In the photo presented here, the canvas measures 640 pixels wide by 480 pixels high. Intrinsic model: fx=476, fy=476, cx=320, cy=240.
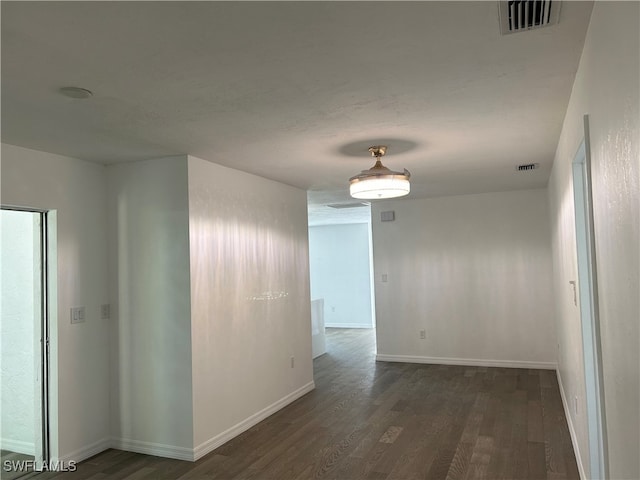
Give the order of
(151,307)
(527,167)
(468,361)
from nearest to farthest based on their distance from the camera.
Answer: (151,307) → (527,167) → (468,361)

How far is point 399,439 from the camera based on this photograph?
3941mm

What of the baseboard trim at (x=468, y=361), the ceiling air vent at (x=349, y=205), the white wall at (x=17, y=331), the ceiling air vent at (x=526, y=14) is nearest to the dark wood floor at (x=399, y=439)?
the baseboard trim at (x=468, y=361)

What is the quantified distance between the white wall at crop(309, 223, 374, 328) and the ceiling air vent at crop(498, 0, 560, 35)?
9122 millimetres

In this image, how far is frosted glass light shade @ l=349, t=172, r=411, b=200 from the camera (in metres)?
3.44

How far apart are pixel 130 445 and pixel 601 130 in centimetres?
398

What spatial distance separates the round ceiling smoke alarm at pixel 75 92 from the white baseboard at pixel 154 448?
2692 mm

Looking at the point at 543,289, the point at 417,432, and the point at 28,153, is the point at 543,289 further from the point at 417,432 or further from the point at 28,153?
the point at 28,153

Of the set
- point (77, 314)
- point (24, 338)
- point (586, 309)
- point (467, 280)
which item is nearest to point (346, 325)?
point (467, 280)

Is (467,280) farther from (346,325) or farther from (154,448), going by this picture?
(346,325)

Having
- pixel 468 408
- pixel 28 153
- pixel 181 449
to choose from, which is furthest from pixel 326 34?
pixel 468 408

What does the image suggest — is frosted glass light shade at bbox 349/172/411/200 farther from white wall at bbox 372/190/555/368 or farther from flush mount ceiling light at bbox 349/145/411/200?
white wall at bbox 372/190/555/368

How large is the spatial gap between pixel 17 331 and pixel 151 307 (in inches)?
41.7

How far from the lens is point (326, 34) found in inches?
71.2

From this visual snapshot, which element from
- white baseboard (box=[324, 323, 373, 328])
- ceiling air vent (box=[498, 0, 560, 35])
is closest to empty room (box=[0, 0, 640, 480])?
ceiling air vent (box=[498, 0, 560, 35])
